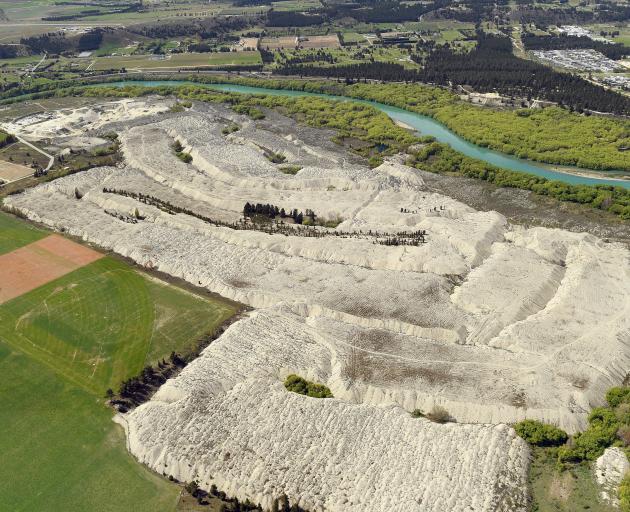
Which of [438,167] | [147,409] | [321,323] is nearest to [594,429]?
[321,323]

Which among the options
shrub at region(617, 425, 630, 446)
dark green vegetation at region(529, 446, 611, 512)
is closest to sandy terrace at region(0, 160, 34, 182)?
A: dark green vegetation at region(529, 446, 611, 512)

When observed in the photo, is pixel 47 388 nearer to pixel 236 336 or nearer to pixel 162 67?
pixel 236 336

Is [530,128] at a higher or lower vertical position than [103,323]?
higher

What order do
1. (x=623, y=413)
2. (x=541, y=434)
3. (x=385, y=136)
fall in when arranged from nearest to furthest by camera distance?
(x=541, y=434) < (x=623, y=413) < (x=385, y=136)

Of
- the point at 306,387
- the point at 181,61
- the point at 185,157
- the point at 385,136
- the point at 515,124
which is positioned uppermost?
the point at 181,61

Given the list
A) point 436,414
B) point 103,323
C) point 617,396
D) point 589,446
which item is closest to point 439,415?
point 436,414

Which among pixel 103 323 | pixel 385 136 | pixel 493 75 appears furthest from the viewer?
pixel 493 75

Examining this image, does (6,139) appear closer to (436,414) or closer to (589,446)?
(436,414)
